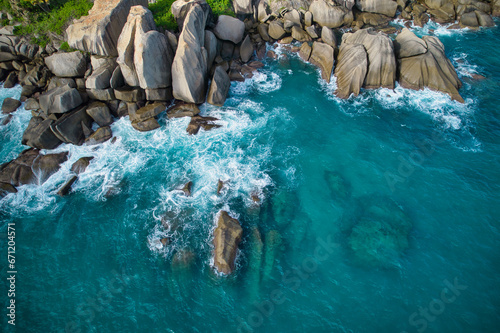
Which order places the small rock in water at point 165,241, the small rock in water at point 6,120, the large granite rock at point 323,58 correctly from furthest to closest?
the large granite rock at point 323,58 → the small rock in water at point 6,120 → the small rock in water at point 165,241

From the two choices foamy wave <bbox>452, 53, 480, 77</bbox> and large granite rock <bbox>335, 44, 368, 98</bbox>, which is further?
foamy wave <bbox>452, 53, 480, 77</bbox>

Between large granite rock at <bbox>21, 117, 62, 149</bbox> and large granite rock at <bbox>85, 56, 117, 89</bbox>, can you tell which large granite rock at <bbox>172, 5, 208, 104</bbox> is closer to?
large granite rock at <bbox>85, 56, 117, 89</bbox>

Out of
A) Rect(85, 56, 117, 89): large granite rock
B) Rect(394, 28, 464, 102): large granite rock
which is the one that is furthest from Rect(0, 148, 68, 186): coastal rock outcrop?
Rect(394, 28, 464, 102): large granite rock

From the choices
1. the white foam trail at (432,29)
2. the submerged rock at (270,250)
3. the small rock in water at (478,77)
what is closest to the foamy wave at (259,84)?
the submerged rock at (270,250)

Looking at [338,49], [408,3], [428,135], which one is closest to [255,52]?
[338,49]

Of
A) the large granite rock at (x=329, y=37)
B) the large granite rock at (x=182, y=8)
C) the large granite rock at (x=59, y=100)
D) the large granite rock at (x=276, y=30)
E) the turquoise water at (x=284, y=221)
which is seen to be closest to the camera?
the turquoise water at (x=284, y=221)

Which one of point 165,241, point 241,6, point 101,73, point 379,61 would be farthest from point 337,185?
point 241,6

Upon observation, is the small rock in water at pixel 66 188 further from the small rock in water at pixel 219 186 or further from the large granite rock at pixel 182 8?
the large granite rock at pixel 182 8

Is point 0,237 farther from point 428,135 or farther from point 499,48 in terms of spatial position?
point 499,48

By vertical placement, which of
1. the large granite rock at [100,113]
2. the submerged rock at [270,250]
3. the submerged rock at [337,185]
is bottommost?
the submerged rock at [270,250]
